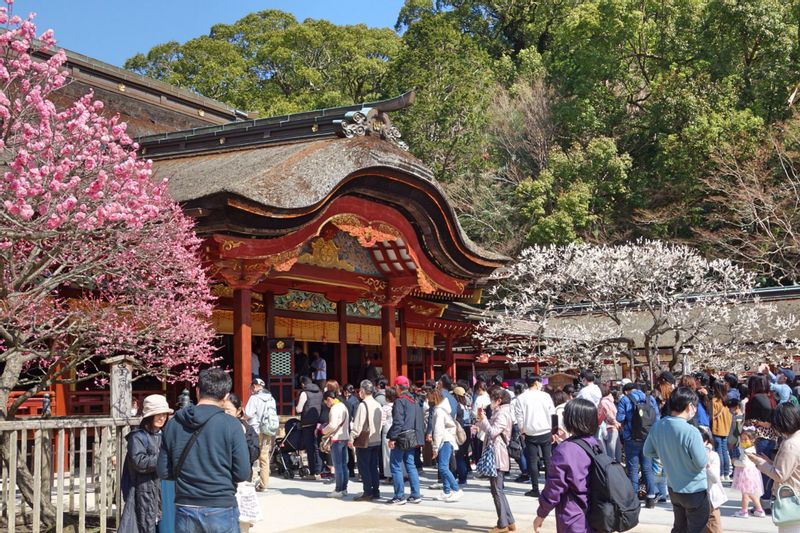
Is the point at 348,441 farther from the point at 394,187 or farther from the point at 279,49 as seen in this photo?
the point at 279,49

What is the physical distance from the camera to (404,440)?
1136 cm

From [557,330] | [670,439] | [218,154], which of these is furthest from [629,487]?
[557,330]

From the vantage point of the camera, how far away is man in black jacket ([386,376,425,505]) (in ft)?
Result: 37.3

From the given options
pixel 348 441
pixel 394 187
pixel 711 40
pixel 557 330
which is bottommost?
pixel 348 441

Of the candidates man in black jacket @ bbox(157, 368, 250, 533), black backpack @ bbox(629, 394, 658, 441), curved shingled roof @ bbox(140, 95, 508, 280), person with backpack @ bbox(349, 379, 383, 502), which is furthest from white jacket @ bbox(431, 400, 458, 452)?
man in black jacket @ bbox(157, 368, 250, 533)

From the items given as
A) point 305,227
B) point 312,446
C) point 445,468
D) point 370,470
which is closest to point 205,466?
point 445,468

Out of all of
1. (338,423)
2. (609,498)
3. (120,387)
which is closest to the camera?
(609,498)

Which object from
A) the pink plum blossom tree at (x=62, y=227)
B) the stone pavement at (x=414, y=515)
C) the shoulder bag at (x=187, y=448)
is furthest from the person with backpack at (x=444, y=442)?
the shoulder bag at (x=187, y=448)

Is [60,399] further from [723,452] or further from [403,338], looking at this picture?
[723,452]

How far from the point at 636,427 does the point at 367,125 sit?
8594mm

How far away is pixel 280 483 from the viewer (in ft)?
45.5

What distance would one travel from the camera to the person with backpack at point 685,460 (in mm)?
6312

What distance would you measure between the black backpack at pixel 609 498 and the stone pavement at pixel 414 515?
12.9 ft

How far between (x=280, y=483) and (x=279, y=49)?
3303 centimetres
